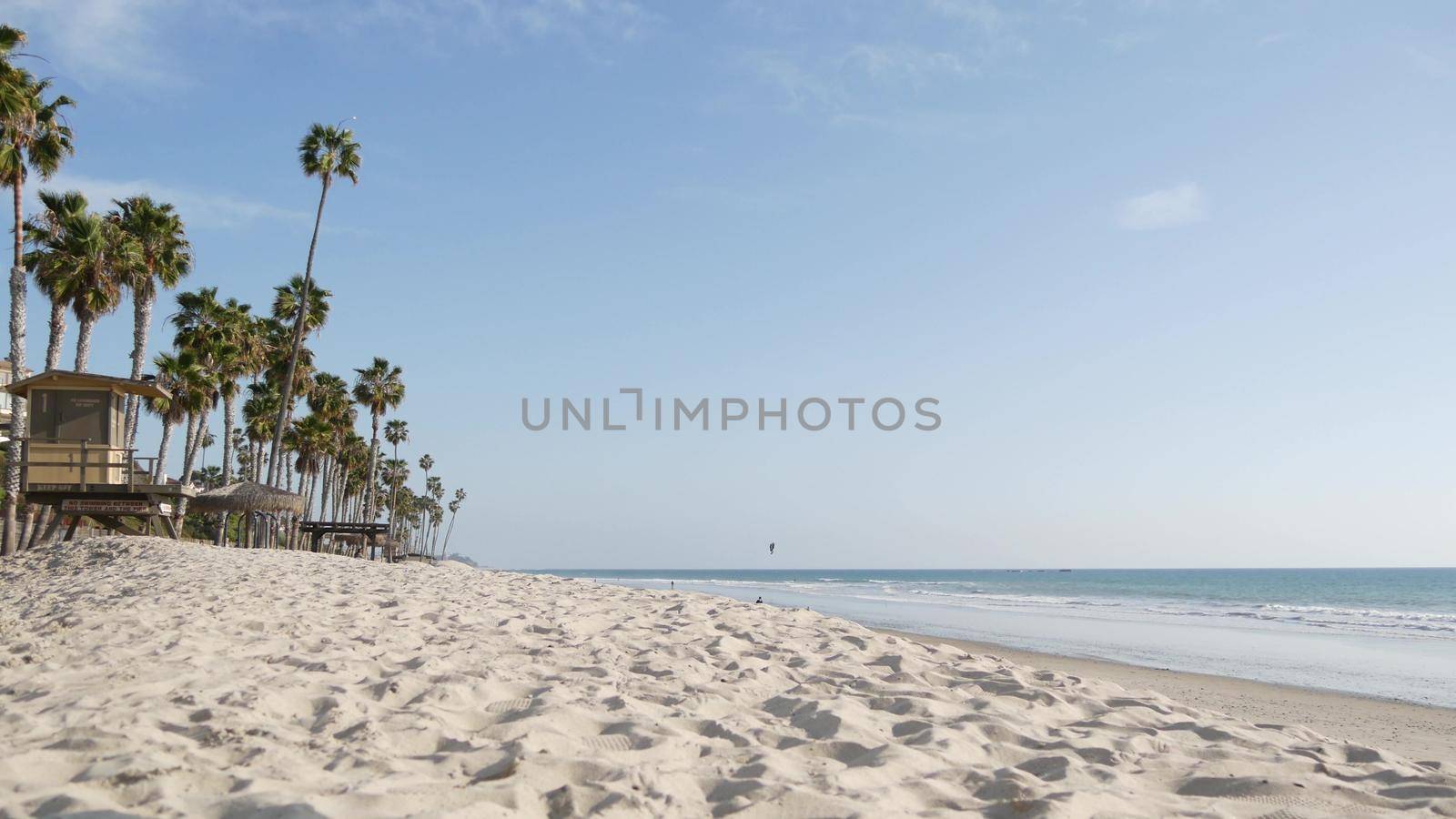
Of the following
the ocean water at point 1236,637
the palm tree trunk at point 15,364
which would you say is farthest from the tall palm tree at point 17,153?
the ocean water at point 1236,637

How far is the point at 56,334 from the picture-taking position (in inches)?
785

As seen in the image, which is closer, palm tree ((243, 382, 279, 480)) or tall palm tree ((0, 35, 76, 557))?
tall palm tree ((0, 35, 76, 557))

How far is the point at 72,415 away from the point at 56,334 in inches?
197

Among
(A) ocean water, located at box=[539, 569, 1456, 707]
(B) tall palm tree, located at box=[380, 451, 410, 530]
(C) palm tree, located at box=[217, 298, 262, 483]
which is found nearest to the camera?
(A) ocean water, located at box=[539, 569, 1456, 707]

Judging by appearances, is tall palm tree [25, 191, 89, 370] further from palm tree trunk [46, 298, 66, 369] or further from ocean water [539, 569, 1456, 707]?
ocean water [539, 569, 1456, 707]

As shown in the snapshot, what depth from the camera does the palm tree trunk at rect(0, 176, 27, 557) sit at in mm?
16875

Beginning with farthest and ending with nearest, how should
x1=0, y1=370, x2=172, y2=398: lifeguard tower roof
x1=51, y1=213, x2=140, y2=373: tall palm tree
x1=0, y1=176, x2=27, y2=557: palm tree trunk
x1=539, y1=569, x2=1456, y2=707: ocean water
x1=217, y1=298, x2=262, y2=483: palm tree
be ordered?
1. x1=217, y1=298, x2=262, y2=483: palm tree
2. x1=51, y1=213, x2=140, y2=373: tall palm tree
3. x1=0, y1=176, x2=27, y2=557: palm tree trunk
4. x1=0, y1=370, x2=172, y2=398: lifeguard tower roof
5. x1=539, y1=569, x2=1456, y2=707: ocean water

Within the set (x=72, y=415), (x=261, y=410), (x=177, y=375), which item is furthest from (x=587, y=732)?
(x=261, y=410)

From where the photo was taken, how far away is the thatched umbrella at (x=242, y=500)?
2330cm

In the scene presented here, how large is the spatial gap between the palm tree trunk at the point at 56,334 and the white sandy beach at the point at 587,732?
1467cm

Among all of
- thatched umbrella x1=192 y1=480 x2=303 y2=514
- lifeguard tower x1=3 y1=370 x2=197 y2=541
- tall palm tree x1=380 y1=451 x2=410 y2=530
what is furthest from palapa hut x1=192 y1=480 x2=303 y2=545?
tall palm tree x1=380 y1=451 x2=410 y2=530

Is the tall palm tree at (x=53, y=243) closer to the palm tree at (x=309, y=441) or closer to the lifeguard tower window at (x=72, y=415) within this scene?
the lifeguard tower window at (x=72, y=415)

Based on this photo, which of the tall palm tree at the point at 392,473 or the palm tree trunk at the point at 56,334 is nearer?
the palm tree trunk at the point at 56,334

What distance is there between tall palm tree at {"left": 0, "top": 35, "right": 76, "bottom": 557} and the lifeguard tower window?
2.23 ft
